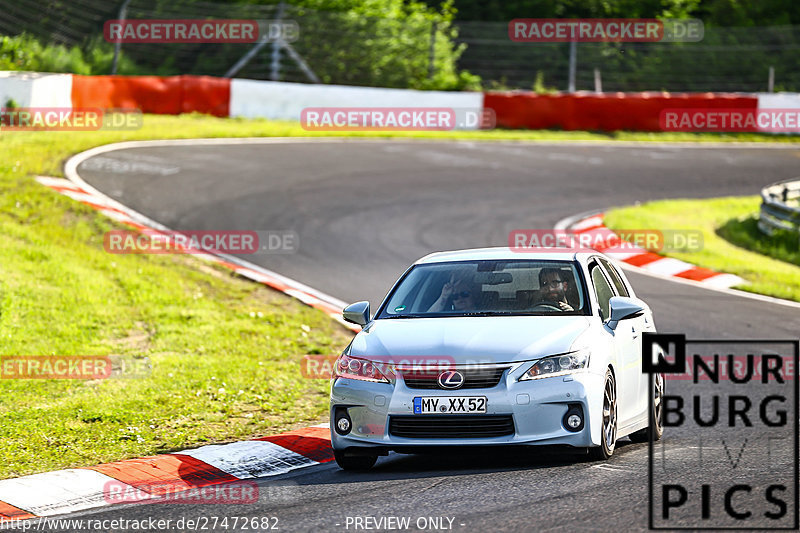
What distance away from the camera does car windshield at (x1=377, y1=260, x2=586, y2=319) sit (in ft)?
27.5

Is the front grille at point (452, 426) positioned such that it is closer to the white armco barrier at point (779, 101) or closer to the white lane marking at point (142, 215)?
the white lane marking at point (142, 215)

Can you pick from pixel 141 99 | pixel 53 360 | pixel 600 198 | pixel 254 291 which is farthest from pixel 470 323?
pixel 141 99

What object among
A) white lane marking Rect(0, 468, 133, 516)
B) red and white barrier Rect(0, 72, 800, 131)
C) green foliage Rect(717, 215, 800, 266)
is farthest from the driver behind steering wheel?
red and white barrier Rect(0, 72, 800, 131)

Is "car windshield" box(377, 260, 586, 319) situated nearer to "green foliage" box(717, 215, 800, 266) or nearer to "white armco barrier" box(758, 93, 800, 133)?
"green foliage" box(717, 215, 800, 266)

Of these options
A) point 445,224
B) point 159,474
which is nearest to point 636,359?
point 159,474

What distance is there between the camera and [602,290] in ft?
28.9

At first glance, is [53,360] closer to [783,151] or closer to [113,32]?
[113,32]

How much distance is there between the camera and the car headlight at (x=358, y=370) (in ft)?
25.1

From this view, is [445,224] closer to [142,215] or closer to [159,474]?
[142,215]

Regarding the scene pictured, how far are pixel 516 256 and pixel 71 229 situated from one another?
8.87 meters

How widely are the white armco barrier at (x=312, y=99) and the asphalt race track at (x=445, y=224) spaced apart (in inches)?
139

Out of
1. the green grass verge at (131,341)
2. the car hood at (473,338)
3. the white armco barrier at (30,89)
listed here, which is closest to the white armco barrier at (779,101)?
the white armco barrier at (30,89)

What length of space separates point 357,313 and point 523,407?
1730 millimetres

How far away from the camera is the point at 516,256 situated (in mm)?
8883
